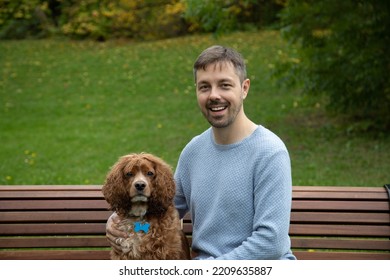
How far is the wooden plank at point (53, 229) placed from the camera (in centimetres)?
402

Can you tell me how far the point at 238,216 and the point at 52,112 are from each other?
10407 millimetres

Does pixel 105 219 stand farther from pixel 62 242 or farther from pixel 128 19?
pixel 128 19

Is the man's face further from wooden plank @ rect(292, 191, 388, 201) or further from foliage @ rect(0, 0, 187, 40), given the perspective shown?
foliage @ rect(0, 0, 187, 40)

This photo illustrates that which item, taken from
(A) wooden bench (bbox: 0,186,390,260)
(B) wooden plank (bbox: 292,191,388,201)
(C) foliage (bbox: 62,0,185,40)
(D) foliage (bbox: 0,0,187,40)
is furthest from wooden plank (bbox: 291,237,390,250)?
(C) foliage (bbox: 62,0,185,40)

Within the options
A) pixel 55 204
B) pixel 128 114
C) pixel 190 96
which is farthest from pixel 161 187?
pixel 190 96

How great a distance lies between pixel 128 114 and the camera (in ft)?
41.8

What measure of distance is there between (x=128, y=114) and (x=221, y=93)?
31.7 feet

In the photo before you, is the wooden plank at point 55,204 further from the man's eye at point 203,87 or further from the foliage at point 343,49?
the foliage at point 343,49

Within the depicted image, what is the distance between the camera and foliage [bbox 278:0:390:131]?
898 centimetres

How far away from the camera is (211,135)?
3.41m

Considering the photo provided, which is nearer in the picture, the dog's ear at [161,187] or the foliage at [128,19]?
the dog's ear at [161,187]

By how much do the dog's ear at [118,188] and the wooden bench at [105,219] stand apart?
25.2 inches

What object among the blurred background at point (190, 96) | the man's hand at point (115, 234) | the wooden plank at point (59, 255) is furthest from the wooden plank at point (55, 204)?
the blurred background at point (190, 96)

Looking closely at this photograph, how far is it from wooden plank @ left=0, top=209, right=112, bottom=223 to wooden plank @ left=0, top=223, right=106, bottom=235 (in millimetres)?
32
